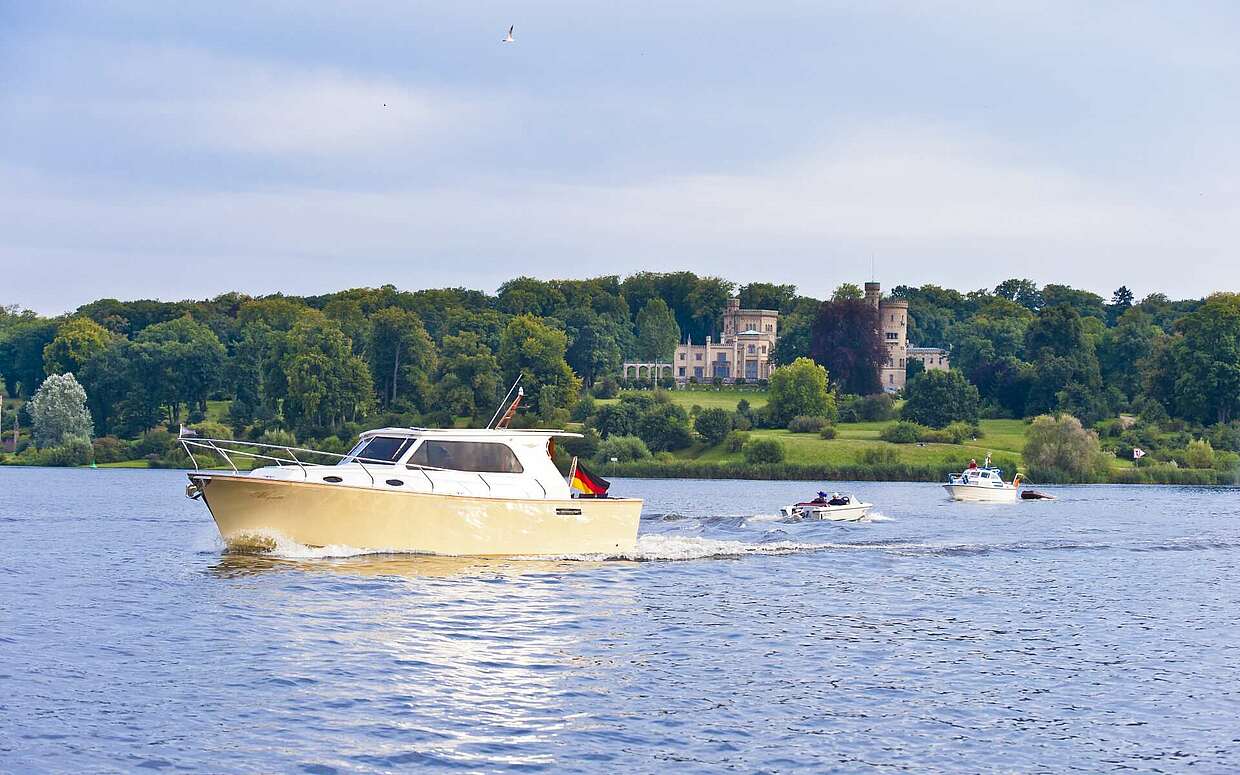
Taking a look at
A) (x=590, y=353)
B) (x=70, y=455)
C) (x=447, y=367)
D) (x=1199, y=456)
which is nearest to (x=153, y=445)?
(x=70, y=455)

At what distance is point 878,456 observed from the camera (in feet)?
386

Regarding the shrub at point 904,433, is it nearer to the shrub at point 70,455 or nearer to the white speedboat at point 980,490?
the white speedboat at point 980,490

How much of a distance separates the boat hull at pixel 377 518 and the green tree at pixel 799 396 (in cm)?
11117

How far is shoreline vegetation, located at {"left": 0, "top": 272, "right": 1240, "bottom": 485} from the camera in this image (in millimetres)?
118375

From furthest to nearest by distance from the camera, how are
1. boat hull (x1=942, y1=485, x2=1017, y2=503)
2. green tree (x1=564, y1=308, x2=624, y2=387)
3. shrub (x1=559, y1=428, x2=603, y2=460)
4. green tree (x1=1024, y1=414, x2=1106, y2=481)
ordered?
green tree (x1=564, y1=308, x2=624, y2=387)
shrub (x1=559, y1=428, x2=603, y2=460)
green tree (x1=1024, y1=414, x2=1106, y2=481)
boat hull (x1=942, y1=485, x2=1017, y2=503)

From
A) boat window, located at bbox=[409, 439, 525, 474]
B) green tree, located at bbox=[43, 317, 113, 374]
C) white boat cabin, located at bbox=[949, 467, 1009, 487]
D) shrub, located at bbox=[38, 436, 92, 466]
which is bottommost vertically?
shrub, located at bbox=[38, 436, 92, 466]

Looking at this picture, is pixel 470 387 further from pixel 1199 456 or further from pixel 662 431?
pixel 1199 456

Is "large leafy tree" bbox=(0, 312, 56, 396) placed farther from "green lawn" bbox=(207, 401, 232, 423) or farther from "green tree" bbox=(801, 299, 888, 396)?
"green tree" bbox=(801, 299, 888, 396)

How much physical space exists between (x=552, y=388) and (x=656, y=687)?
408 feet

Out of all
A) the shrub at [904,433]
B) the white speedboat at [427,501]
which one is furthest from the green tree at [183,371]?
the white speedboat at [427,501]

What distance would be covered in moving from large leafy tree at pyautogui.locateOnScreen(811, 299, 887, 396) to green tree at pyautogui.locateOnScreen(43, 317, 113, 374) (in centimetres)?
8733

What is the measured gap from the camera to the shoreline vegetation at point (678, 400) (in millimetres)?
118375

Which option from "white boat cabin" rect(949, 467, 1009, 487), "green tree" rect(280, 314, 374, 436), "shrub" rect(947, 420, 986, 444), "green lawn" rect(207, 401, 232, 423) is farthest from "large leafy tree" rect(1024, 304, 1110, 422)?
"green lawn" rect(207, 401, 232, 423)

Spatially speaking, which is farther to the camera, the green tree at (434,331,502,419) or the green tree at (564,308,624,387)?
the green tree at (564,308,624,387)
